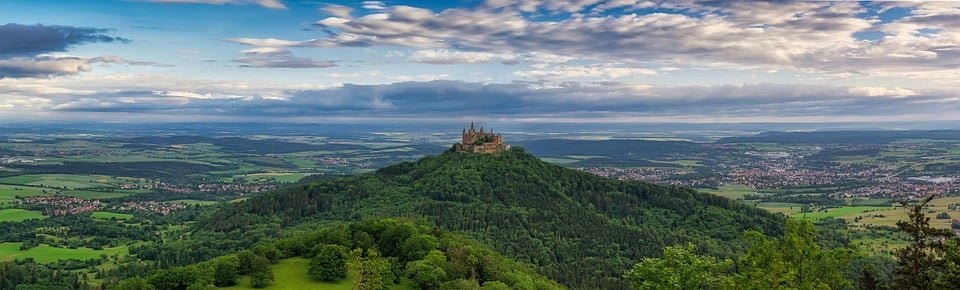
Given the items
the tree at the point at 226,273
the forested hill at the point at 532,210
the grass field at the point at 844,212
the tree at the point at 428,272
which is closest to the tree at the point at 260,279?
the tree at the point at 226,273

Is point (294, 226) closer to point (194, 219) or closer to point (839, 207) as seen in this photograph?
point (194, 219)

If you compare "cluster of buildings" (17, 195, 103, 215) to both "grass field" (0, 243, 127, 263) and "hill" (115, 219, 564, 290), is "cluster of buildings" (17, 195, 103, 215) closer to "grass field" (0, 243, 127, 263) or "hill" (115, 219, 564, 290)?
"grass field" (0, 243, 127, 263)

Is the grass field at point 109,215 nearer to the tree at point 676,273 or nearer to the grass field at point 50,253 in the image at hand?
the grass field at point 50,253

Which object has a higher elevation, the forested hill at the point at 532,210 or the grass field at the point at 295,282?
the grass field at the point at 295,282

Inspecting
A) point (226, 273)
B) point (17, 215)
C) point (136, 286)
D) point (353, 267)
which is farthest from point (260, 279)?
point (17, 215)

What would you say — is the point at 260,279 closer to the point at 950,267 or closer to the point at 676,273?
the point at 676,273

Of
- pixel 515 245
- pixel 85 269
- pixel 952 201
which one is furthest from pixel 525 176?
pixel 952 201

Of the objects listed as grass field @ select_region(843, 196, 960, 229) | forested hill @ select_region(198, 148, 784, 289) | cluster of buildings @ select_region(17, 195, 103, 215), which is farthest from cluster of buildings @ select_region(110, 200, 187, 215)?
grass field @ select_region(843, 196, 960, 229)
